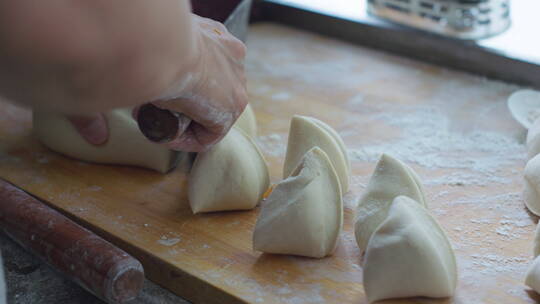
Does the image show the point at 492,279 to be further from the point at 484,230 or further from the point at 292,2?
the point at 292,2

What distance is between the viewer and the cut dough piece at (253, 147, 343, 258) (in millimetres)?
1103

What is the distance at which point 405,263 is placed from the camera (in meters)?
0.99

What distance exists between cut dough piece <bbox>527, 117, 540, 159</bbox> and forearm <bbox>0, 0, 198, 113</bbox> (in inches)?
37.8

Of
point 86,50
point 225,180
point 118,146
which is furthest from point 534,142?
point 86,50

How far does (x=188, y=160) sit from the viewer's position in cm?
147

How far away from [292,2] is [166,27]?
1801mm

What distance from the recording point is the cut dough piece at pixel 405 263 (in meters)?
0.98

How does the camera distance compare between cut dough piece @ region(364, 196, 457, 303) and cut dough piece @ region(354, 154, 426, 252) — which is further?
cut dough piece @ region(354, 154, 426, 252)

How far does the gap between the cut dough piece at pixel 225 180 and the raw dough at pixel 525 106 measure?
75cm

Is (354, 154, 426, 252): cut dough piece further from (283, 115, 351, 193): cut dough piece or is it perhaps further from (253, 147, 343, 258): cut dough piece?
(283, 115, 351, 193): cut dough piece

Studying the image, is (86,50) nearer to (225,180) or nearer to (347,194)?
(225,180)

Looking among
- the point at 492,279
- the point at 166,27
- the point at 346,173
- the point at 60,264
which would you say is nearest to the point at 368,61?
the point at 346,173

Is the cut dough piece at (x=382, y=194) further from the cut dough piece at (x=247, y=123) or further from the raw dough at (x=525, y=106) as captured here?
the raw dough at (x=525, y=106)

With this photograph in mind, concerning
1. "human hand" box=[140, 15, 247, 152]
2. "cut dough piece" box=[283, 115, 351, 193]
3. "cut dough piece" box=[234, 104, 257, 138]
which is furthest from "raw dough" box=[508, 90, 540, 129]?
"human hand" box=[140, 15, 247, 152]
